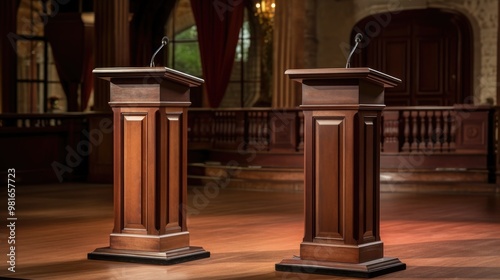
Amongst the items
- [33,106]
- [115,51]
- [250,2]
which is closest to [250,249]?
[115,51]

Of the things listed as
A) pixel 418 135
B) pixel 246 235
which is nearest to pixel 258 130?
pixel 418 135

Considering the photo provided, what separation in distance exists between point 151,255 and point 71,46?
8038mm

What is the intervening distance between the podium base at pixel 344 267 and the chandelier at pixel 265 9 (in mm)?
8667

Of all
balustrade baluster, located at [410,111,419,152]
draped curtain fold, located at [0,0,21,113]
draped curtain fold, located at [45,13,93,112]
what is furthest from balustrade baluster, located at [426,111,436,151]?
draped curtain fold, located at [0,0,21,113]

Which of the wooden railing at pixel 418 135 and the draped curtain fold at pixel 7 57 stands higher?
the draped curtain fold at pixel 7 57

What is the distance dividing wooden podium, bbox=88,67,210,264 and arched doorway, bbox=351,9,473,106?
23.9ft

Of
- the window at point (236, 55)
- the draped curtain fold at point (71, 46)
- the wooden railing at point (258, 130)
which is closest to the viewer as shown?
the wooden railing at point (258, 130)

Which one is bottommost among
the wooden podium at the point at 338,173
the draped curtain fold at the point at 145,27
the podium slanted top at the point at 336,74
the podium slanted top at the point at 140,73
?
the wooden podium at the point at 338,173

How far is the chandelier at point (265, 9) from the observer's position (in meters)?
12.5

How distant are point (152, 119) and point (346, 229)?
42.7 inches

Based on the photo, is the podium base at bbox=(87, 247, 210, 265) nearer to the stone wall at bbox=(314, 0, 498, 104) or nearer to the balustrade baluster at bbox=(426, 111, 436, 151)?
the balustrade baluster at bbox=(426, 111, 436, 151)

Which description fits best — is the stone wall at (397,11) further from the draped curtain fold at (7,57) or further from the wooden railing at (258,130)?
the draped curtain fold at (7,57)

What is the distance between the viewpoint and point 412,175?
8914 mm

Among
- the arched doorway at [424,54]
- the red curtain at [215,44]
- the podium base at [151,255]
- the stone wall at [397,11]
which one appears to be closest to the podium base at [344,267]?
the podium base at [151,255]
